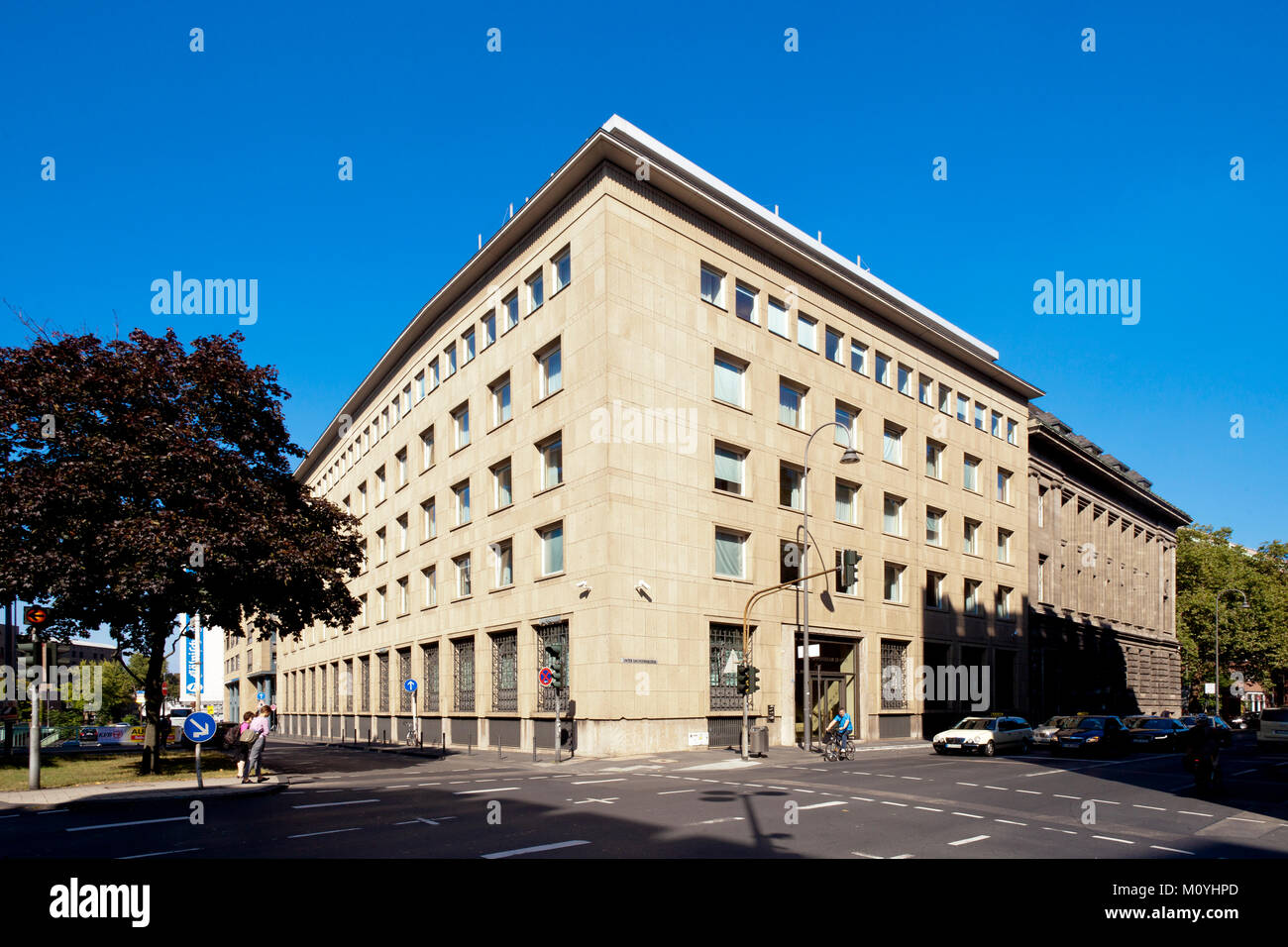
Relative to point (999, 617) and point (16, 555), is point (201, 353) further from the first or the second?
point (999, 617)

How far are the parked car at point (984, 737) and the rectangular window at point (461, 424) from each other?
81.0 ft

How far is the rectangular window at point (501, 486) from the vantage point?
3938cm

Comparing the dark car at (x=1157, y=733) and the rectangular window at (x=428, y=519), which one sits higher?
the rectangular window at (x=428, y=519)

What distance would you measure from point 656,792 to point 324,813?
6563mm

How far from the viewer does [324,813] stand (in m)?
16.1

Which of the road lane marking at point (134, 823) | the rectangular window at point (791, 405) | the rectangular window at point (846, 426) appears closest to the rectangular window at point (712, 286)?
the rectangular window at point (791, 405)

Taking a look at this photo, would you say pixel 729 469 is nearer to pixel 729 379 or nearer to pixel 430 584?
pixel 729 379

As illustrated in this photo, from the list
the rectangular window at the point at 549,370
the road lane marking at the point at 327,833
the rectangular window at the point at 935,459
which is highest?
the rectangular window at the point at 549,370

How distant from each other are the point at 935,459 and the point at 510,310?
81.9 feet

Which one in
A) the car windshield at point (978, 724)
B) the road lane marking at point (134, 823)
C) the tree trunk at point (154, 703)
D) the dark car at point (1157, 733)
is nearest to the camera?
the road lane marking at point (134, 823)

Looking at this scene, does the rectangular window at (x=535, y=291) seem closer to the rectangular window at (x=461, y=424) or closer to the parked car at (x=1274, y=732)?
the rectangular window at (x=461, y=424)

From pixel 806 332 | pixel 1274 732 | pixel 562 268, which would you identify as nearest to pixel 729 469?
pixel 806 332

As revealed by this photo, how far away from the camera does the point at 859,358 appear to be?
4559cm
